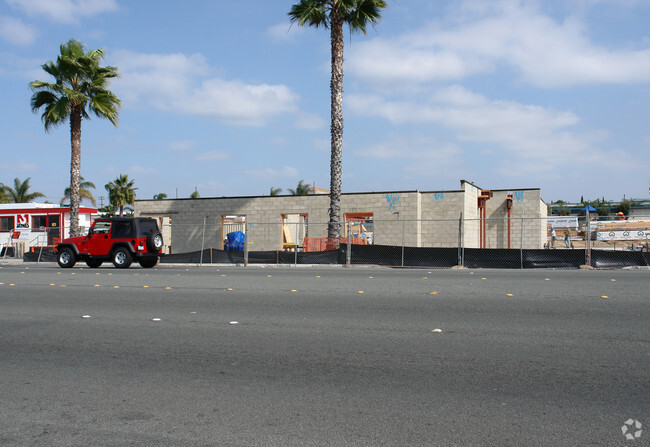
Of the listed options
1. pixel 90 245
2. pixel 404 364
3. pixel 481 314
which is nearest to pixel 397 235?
pixel 90 245

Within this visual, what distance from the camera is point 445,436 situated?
13.0ft

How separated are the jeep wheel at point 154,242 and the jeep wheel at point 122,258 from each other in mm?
847

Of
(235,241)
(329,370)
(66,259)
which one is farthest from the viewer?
(235,241)

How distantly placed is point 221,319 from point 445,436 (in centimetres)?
540

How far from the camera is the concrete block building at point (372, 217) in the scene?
2880cm

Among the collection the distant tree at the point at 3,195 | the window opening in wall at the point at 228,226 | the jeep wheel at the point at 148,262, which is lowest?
the jeep wheel at the point at 148,262

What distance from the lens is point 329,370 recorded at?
5684 millimetres

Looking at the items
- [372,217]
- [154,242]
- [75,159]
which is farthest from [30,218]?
[372,217]

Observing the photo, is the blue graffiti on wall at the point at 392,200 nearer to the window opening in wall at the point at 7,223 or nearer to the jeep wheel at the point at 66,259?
the jeep wheel at the point at 66,259

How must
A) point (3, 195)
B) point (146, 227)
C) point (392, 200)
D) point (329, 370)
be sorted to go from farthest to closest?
point (3, 195), point (392, 200), point (146, 227), point (329, 370)

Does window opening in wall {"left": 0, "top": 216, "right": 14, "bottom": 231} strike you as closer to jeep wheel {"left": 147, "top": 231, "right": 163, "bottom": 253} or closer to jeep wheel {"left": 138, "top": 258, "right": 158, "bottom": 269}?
jeep wheel {"left": 138, "top": 258, "right": 158, "bottom": 269}

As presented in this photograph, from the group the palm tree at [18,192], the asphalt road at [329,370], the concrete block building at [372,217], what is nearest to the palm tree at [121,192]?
the palm tree at [18,192]

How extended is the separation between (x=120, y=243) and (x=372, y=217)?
1377cm

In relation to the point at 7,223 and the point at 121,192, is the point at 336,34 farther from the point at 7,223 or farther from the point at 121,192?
the point at 121,192
